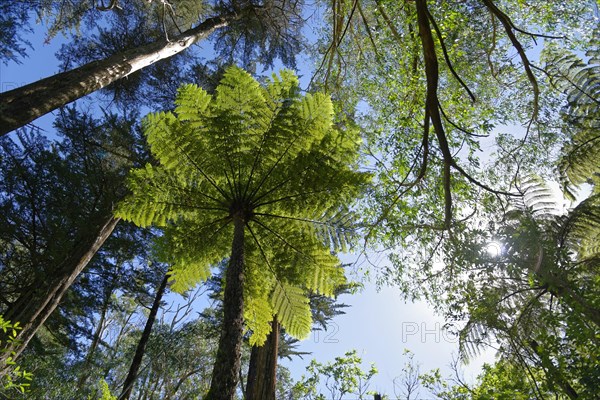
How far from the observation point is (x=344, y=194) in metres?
3.31

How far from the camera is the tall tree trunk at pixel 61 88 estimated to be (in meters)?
3.01

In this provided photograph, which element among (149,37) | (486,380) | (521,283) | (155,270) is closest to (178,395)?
(155,270)

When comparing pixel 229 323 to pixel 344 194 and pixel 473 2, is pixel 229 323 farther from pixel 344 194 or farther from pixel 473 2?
pixel 473 2

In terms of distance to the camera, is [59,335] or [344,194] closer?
[344,194]

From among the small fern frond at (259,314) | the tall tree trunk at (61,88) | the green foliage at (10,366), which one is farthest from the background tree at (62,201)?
the small fern frond at (259,314)

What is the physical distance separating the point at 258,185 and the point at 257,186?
0.04 feet

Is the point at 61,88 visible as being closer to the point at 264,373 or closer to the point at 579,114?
the point at 264,373

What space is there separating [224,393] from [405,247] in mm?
3539

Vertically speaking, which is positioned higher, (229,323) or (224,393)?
(229,323)

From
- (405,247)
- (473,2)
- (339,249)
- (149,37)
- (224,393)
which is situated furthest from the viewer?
(149,37)

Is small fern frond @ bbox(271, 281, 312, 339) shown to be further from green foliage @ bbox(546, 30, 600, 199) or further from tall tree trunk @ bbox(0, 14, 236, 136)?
green foliage @ bbox(546, 30, 600, 199)

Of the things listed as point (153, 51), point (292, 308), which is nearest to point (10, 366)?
point (292, 308)

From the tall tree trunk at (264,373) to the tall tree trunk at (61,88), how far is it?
3.84 meters

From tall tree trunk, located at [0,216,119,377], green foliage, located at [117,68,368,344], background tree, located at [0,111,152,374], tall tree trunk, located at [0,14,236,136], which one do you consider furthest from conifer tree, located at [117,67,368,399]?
background tree, located at [0,111,152,374]
